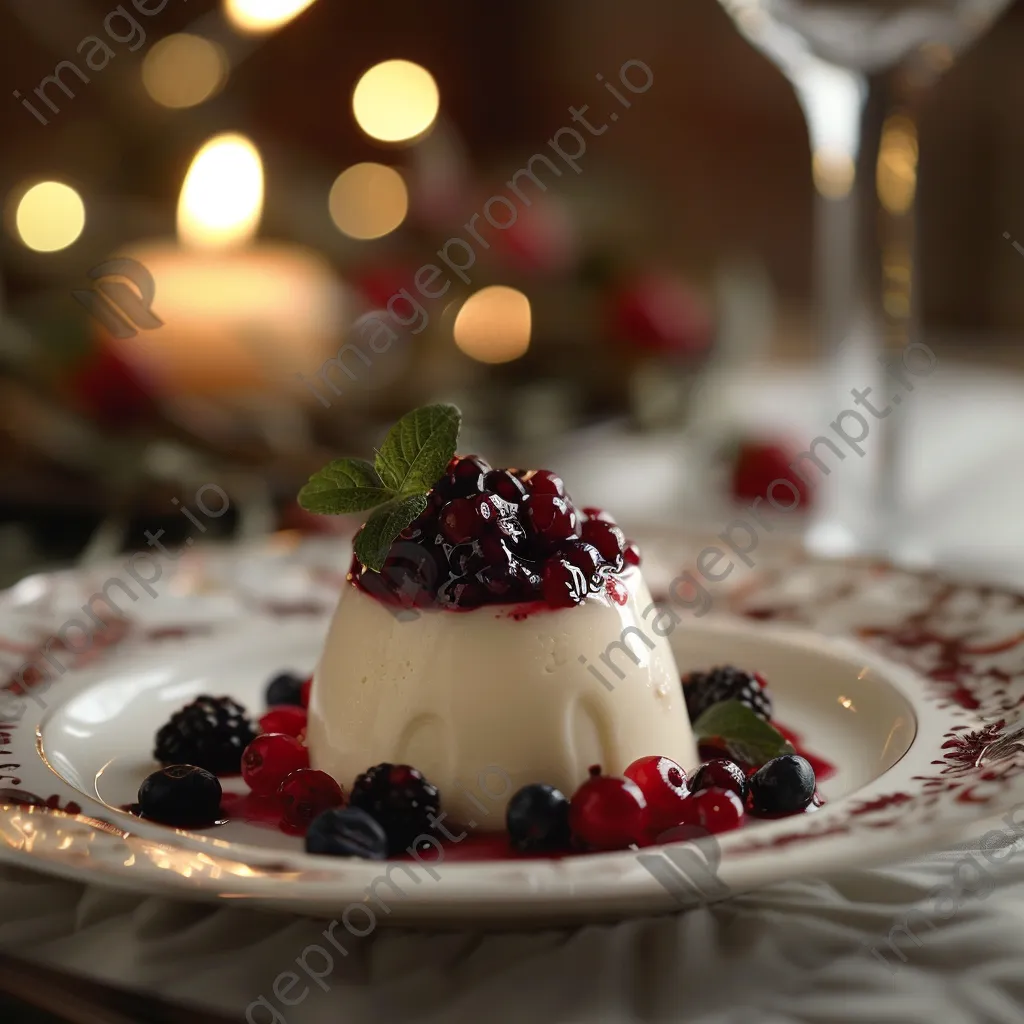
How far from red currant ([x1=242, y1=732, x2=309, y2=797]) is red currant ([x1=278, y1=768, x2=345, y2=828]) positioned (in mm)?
60

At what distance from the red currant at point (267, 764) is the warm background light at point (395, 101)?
2906mm

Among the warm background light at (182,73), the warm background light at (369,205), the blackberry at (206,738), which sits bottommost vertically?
the blackberry at (206,738)

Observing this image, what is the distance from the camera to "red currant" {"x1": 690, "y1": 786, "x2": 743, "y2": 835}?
3.62 feet

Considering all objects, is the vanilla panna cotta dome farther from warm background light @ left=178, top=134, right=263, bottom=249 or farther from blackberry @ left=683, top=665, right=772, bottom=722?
warm background light @ left=178, top=134, right=263, bottom=249

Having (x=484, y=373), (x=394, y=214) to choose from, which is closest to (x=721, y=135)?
(x=394, y=214)

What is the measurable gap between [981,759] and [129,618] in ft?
3.45

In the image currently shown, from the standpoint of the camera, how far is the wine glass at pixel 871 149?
191cm

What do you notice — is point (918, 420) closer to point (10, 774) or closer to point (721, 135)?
point (10, 774)

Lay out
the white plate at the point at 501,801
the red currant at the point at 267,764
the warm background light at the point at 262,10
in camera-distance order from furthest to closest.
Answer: the warm background light at the point at 262,10 < the red currant at the point at 267,764 < the white plate at the point at 501,801

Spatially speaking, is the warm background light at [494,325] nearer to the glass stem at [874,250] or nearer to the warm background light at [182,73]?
the warm background light at [182,73]

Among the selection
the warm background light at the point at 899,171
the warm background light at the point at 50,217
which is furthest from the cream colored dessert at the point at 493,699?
the warm background light at the point at 50,217

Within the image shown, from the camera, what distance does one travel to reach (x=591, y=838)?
3.59 feet

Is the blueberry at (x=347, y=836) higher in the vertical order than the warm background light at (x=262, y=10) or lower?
lower

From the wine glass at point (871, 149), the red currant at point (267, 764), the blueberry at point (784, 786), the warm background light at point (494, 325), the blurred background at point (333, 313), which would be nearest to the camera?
the blueberry at point (784, 786)
